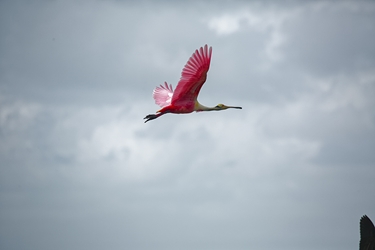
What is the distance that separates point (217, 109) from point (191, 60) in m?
5.09

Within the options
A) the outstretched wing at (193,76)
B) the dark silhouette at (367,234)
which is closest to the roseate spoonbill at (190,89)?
the outstretched wing at (193,76)

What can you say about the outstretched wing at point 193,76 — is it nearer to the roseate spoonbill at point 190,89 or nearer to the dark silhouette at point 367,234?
the roseate spoonbill at point 190,89

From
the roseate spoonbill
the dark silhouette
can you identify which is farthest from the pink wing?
the dark silhouette

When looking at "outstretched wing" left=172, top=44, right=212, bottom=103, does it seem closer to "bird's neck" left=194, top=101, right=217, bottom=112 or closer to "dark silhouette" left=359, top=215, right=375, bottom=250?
"bird's neck" left=194, top=101, right=217, bottom=112

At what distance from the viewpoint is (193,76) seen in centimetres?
3462

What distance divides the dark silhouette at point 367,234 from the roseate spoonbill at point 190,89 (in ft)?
29.2

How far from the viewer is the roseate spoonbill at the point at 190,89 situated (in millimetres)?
34031

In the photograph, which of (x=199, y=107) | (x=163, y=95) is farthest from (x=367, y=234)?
(x=163, y=95)

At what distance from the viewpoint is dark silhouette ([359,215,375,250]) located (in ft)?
106

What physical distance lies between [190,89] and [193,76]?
1074mm

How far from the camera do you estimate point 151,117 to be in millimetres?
36156

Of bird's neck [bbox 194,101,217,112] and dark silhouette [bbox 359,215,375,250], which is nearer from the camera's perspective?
dark silhouette [bbox 359,215,375,250]

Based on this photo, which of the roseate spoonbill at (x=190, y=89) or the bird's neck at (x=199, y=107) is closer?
the roseate spoonbill at (x=190, y=89)

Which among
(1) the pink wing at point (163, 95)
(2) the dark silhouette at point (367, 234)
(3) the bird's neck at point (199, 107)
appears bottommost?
(2) the dark silhouette at point (367, 234)
